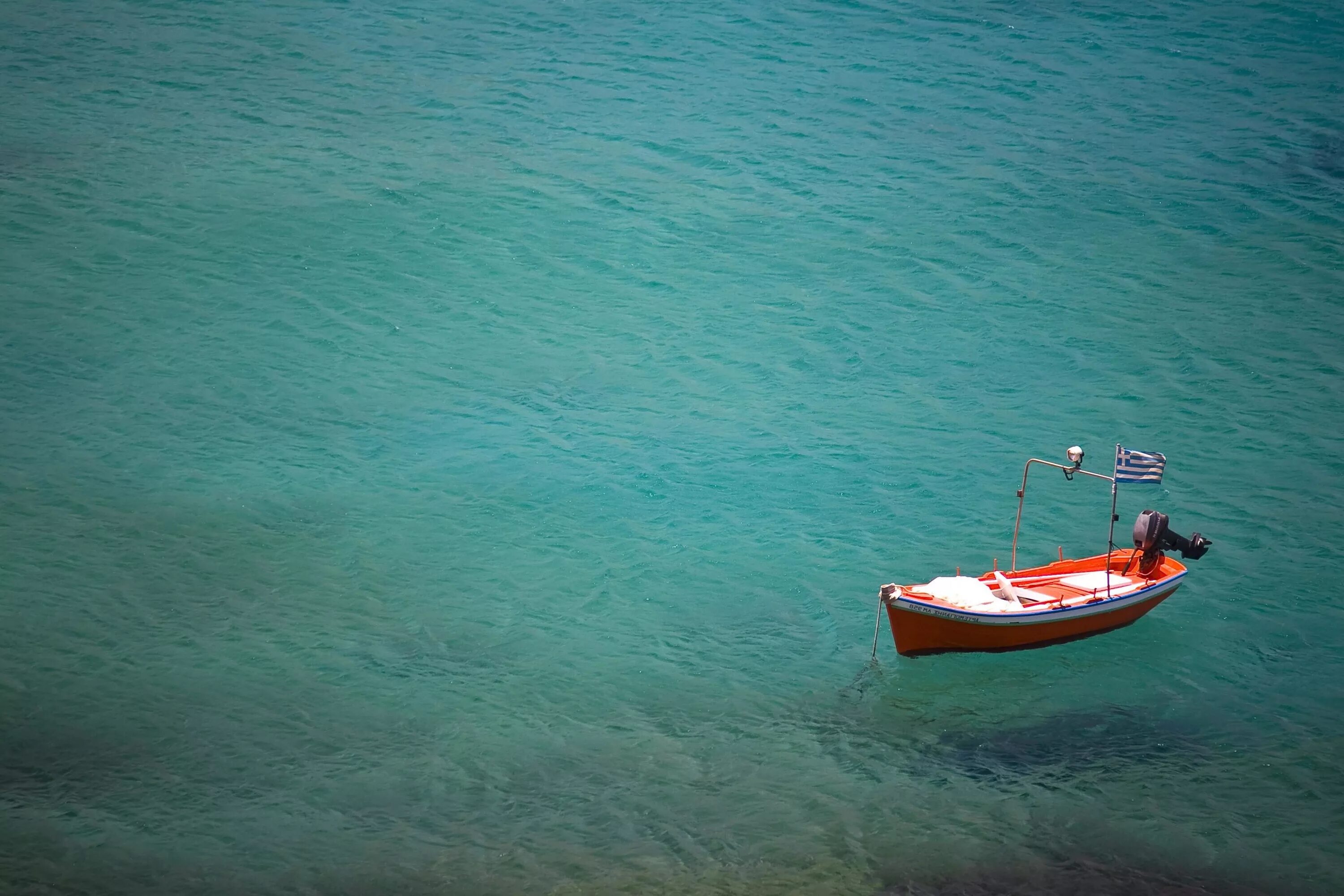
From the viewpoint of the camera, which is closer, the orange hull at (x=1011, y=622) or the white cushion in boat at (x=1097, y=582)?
the orange hull at (x=1011, y=622)

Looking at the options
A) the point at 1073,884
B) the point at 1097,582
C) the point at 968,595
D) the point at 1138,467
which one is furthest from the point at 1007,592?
the point at 1073,884

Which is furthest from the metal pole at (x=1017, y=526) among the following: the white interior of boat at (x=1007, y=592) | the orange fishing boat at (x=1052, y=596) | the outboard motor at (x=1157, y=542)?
the outboard motor at (x=1157, y=542)

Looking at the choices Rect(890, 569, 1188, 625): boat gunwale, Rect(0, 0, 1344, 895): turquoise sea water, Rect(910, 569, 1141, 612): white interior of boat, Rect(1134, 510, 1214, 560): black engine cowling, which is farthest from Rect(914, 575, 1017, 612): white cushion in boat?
Rect(1134, 510, 1214, 560): black engine cowling

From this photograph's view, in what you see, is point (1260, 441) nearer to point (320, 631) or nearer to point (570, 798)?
point (570, 798)

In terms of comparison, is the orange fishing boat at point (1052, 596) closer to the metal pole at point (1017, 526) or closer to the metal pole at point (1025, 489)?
the metal pole at point (1025, 489)

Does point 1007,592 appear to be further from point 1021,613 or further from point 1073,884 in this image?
point 1073,884

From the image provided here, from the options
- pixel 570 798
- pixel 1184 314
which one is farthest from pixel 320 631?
pixel 1184 314
